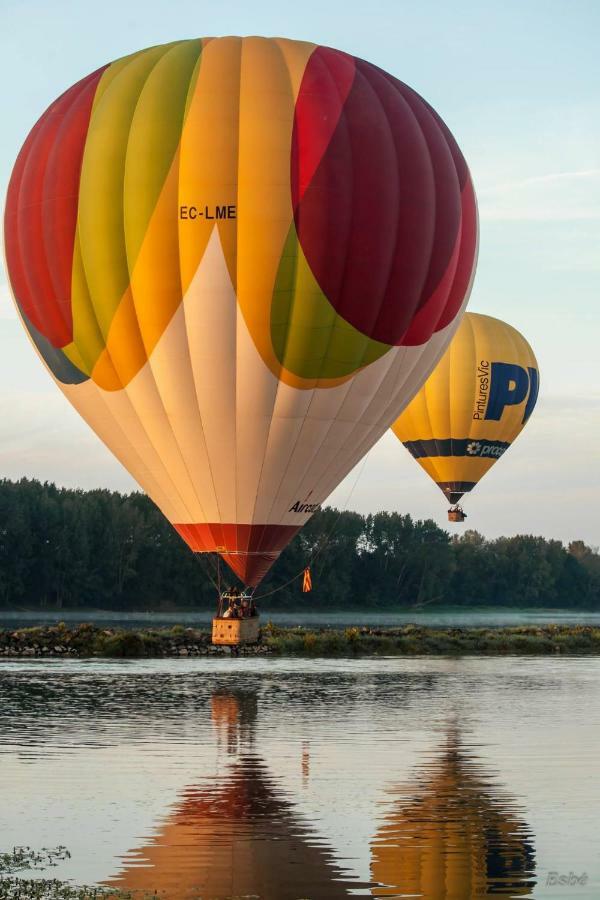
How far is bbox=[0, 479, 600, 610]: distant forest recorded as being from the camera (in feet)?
411

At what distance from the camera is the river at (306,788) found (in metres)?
15.4

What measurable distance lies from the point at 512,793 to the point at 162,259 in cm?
1655

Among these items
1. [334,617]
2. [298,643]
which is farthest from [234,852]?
[334,617]

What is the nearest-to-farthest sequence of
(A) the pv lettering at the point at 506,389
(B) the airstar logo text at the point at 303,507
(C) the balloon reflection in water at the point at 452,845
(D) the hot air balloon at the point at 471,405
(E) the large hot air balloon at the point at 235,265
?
(C) the balloon reflection in water at the point at 452,845
(E) the large hot air balloon at the point at 235,265
(B) the airstar logo text at the point at 303,507
(D) the hot air balloon at the point at 471,405
(A) the pv lettering at the point at 506,389

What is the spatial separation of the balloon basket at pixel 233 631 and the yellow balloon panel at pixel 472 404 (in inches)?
1344

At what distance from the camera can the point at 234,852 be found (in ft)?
53.9

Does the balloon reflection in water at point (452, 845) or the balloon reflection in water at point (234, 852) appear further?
the balloon reflection in water at point (452, 845)

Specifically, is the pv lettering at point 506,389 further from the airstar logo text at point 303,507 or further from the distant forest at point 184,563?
the distant forest at point 184,563

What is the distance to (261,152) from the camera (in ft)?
109

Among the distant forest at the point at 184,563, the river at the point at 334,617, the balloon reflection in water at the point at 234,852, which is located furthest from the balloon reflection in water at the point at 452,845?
the distant forest at the point at 184,563

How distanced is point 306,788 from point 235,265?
48.9ft

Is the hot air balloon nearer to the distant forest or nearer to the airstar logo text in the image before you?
the airstar logo text

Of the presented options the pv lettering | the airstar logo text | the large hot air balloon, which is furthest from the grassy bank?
the large hot air balloon

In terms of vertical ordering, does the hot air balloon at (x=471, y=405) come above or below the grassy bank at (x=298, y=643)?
above
